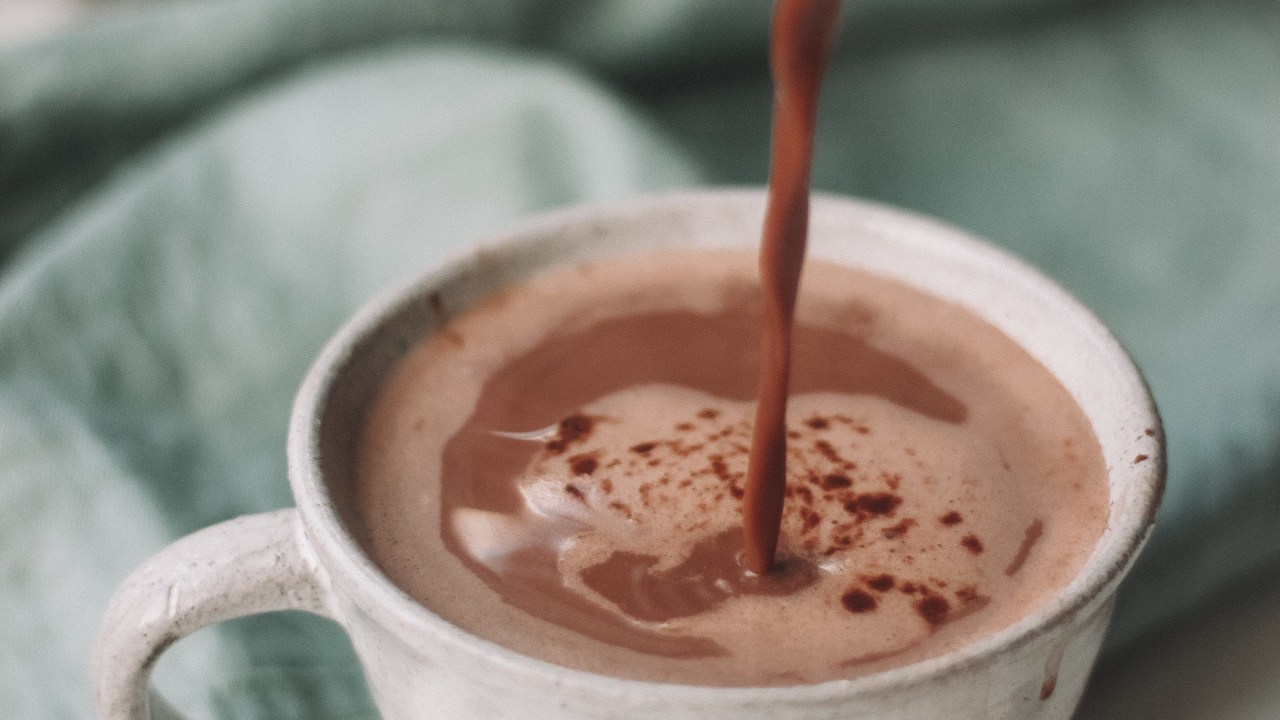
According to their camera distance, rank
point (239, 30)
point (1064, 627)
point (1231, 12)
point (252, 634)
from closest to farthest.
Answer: point (1064, 627) → point (252, 634) → point (239, 30) → point (1231, 12)

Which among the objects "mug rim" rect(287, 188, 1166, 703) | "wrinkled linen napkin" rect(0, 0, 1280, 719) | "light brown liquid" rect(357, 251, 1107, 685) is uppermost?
"mug rim" rect(287, 188, 1166, 703)

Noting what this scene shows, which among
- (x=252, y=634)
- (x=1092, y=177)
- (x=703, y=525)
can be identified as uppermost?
(x=703, y=525)

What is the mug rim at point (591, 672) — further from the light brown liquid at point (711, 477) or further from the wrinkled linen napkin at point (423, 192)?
the wrinkled linen napkin at point (423, 192)

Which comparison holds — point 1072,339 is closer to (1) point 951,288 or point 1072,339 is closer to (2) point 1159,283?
(1) point 951,288

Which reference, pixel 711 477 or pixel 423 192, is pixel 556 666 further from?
pixel 423 192

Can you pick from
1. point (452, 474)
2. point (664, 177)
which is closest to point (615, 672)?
point (452, 474)

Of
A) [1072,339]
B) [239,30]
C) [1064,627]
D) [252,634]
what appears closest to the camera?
[1064,627]

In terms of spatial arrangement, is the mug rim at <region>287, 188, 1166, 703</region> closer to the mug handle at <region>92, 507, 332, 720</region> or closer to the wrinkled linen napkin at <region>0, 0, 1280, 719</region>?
the mug handle at <region>92, 507, 332, 720</region>

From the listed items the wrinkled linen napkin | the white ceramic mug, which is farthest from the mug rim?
the wrinkled linen napkin
